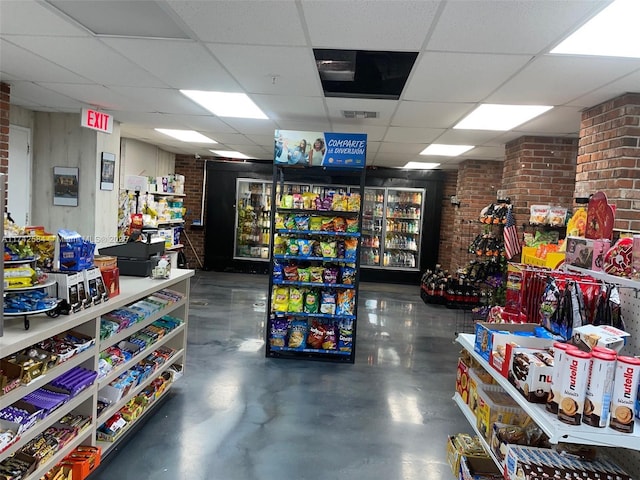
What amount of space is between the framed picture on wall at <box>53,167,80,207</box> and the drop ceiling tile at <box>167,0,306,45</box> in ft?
12.9

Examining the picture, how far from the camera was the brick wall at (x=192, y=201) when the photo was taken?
35.5 feet

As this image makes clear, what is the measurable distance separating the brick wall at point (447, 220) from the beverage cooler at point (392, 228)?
549 mm

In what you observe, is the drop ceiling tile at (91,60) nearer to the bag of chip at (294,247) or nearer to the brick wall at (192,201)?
the bag of chip at (294,247)

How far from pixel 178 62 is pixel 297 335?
10.1 feet

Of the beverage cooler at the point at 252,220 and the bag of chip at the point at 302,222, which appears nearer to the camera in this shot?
the bag of chip at the point at 302,222

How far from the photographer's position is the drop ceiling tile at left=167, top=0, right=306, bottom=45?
8.02 feet

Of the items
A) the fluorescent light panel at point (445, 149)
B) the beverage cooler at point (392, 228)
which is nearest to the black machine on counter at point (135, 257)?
the fluorescent light panel at point (445, 149)

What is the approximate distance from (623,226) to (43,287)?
13.8 ft

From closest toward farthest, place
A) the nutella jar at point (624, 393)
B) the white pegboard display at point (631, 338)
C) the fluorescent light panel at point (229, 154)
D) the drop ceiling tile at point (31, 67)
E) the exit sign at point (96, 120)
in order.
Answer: the nutella jar at point (624, 393)
the white pegboard display at point (631, 338)
the drop ceiling tile at point (31, 67)
the exit sign at point (96, 120)
the fluorescent light panel at point (229, 154)

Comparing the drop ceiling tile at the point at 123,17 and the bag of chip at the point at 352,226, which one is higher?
the drop ceiling tile at the point at 123,17

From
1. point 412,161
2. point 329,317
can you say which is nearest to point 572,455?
point 329,317

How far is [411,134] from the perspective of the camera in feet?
19.9

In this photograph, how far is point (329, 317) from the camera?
5.05 meters

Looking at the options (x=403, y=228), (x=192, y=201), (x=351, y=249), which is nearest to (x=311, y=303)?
(x=351, y=249)
